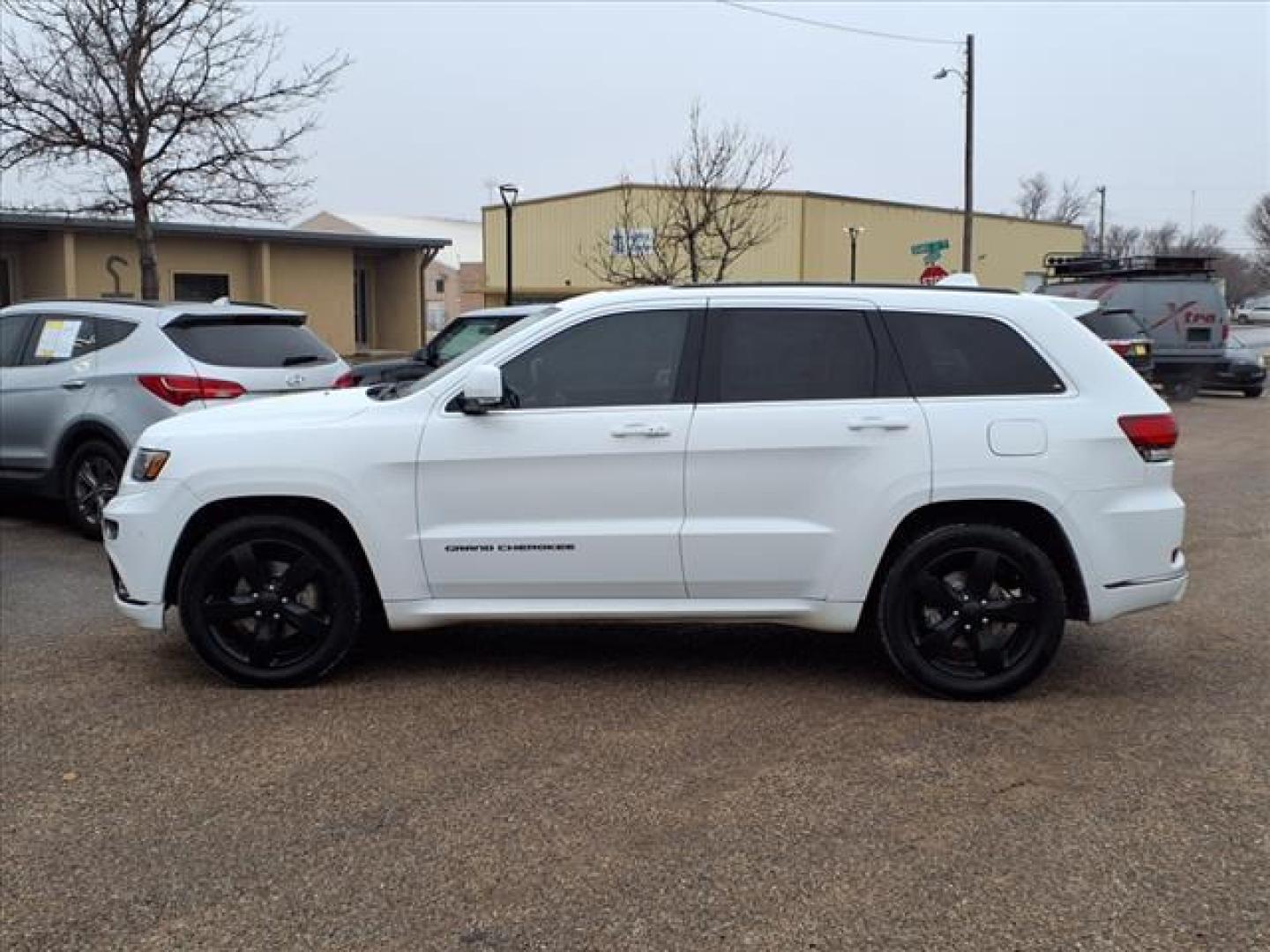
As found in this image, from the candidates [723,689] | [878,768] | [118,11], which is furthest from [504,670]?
[118,11]

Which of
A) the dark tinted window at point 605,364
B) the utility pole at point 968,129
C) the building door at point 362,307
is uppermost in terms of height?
the utility pole at point 968,129

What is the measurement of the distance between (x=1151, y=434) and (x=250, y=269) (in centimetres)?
2589

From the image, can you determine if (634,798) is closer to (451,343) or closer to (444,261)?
(451,343)

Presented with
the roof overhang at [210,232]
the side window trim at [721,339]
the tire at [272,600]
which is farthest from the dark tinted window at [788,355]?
the roof overhang at [210,232]

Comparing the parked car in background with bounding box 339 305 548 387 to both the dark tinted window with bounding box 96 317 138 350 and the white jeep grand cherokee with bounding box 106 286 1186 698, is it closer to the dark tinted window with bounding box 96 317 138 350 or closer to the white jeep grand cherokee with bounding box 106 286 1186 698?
the dark tinted window with bounding box 96 317 138 350

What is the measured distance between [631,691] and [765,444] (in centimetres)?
121

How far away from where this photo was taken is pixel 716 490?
4.72 m

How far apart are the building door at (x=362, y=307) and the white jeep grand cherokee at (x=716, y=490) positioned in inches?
1056

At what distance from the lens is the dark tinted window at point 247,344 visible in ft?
26.1

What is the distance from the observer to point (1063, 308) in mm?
5035

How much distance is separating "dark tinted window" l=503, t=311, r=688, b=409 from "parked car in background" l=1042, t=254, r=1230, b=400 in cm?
1574

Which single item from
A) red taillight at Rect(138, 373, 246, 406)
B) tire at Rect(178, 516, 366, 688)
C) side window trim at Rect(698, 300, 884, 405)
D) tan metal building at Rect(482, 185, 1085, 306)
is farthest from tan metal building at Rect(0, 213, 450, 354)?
side window trim at Rect(698, 300, 884, 405)

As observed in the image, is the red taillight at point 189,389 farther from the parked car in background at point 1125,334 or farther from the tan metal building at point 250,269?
the tan metal building at point 250,269

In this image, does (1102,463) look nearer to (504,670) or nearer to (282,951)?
(504,670)
